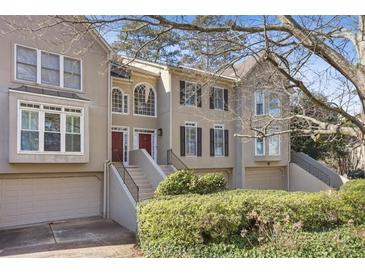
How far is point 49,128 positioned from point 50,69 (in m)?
2.35

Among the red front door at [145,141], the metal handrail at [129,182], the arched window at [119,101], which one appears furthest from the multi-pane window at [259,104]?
the metal handrail at [129,182]

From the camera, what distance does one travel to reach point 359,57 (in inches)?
297

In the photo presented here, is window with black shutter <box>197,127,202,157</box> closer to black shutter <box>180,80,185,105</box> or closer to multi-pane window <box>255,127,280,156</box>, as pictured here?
black shutter <box>180,80,185,105</box>

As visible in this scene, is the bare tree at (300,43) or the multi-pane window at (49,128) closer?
the bare tree at (300,43)

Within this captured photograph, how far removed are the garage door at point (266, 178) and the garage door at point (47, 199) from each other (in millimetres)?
9726

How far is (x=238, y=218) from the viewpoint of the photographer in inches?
288

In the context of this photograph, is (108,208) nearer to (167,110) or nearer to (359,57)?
(167,110)

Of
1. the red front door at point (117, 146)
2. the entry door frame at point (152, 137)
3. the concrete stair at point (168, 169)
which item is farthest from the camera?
the entry door frame at point (152, 137)

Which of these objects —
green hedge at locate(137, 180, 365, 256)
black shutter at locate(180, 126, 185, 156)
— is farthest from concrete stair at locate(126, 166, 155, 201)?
green hedge at locate(137, 180, 365, 256)

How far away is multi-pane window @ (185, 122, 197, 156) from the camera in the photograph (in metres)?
16.5

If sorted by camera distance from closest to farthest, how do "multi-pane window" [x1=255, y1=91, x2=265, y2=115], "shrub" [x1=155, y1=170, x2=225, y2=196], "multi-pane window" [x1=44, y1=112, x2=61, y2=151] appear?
"shrub" [x1=155, y1=170, x2=225, y2=196], "multi-pane window" [x1=44, y1=112, x2=61, y2=151], "multi-pane window" [x1=255, y1=91, x2=265, y2=115]

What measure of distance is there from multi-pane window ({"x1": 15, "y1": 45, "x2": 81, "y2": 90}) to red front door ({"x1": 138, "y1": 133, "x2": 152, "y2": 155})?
4543 mm

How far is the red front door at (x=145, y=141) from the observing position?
16.2 meters

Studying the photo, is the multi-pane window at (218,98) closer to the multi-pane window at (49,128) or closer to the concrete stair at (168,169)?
the concrete stair at (168,169)
